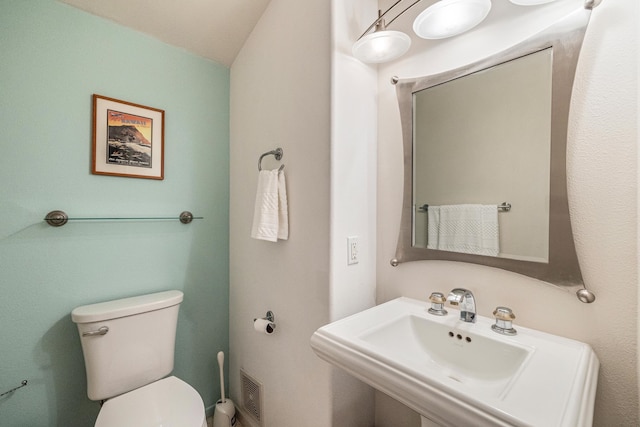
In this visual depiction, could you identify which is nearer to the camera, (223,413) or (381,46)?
(381,46)

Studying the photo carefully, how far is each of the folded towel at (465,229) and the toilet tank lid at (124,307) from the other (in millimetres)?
1351

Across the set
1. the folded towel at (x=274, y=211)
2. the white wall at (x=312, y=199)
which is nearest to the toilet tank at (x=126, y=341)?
the white wall at (x=312, y=199)

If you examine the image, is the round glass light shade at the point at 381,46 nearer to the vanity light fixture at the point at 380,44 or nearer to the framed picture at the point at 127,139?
the vanity light fixture at the point at 380,44

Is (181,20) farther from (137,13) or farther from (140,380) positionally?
(140,380)

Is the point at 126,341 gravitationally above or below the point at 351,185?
below

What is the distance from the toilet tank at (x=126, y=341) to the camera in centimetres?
119

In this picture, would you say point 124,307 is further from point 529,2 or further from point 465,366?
point 529,2

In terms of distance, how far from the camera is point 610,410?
73 cm

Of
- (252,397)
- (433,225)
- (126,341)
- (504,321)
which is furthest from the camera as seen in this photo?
(252,397)

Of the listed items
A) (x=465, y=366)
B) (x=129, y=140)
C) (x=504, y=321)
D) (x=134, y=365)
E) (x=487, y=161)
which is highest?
(x=129, y=140)

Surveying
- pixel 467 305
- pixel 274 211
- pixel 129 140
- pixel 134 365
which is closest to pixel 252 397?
pixel 134 365

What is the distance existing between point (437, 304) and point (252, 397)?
1.23 metres

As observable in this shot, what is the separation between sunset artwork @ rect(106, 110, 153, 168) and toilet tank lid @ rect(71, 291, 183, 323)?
2.36 feet

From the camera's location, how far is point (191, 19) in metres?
1.47
